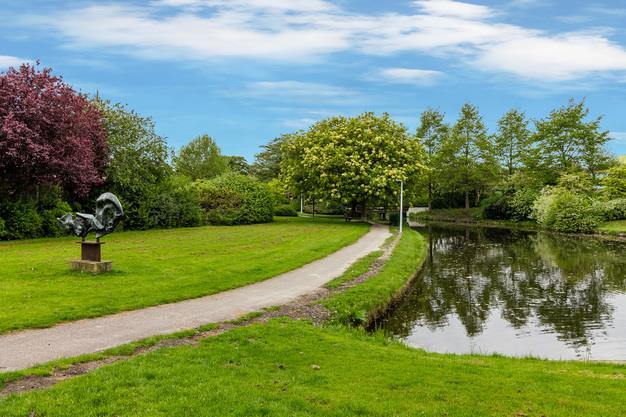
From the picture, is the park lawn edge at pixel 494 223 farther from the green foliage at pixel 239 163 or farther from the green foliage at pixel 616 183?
the green foliage at pixel 239 163

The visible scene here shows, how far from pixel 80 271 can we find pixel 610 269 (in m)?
21.4

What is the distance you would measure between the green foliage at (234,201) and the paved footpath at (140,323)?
1054 inches

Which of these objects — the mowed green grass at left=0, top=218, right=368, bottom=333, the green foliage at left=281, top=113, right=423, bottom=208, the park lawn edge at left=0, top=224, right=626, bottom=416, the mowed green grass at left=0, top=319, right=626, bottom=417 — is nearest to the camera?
the mowed green grass at left=0, top=319, right=626, bottom=417

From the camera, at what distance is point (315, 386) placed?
6.43 metres

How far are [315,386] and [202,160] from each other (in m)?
70.1

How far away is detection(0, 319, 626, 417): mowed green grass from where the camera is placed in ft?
18.4

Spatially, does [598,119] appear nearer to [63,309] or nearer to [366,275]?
[366,275]

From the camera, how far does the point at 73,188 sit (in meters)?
30.6

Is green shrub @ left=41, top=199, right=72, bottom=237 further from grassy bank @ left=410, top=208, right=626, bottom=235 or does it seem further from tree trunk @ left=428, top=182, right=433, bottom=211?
tree trunk @ left=428, top=182, right=433, bottom=211

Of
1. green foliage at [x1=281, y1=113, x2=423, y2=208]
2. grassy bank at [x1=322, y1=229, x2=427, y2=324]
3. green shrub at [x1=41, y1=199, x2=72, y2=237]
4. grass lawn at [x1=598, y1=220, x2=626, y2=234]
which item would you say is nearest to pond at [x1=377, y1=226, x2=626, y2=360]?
grassy bank at [x1=322, y1=229, x2=427, y2=324]

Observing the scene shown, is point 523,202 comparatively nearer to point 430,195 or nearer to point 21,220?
point 430,195

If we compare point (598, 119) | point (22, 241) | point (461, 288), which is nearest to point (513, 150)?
point (598, 119)

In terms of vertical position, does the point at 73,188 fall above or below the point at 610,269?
above

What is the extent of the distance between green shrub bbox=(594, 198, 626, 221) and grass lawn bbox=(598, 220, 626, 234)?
901mm
